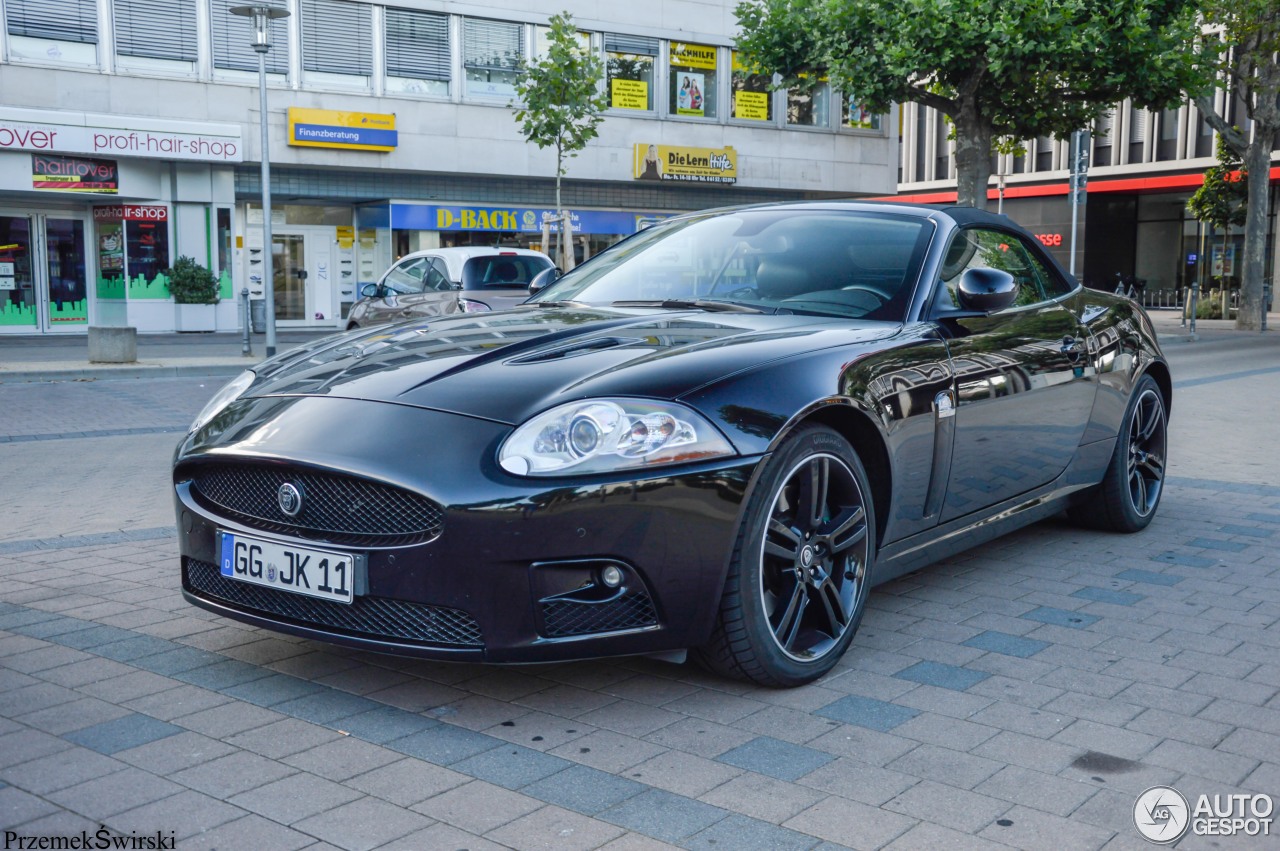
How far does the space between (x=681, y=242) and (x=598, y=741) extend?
89.9 inches

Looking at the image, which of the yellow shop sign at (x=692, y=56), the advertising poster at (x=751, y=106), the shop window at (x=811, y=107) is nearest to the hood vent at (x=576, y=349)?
the yellow shop sign at (x=692, y=56)

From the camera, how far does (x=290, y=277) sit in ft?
92.3

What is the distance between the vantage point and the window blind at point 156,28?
2430 cm

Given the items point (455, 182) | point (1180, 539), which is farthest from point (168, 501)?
point (455, 182)

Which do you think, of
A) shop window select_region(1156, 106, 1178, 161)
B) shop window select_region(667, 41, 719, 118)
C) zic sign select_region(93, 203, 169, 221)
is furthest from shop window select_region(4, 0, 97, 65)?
shop window select_region(1156, 106, 1178, 161)

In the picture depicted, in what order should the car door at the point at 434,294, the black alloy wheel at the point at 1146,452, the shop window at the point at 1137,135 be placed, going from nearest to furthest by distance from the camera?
1. the black alloy wheel at the point at 1146,452
2. the car door at the point at 434,294
3. the shop window at the point at 1137,135

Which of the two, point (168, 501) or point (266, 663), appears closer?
point (266, 663)

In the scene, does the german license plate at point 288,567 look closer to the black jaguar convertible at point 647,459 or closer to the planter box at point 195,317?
the black jaguar convertible at point 647,459

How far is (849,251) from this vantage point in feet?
14.7

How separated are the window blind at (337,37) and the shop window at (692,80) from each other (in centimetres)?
765

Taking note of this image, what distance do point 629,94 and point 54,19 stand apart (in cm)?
1260

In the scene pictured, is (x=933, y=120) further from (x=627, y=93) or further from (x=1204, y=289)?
(x=627, y=93)

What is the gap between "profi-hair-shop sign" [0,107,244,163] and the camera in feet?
75.3

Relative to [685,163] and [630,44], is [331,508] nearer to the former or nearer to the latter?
[630,44]
